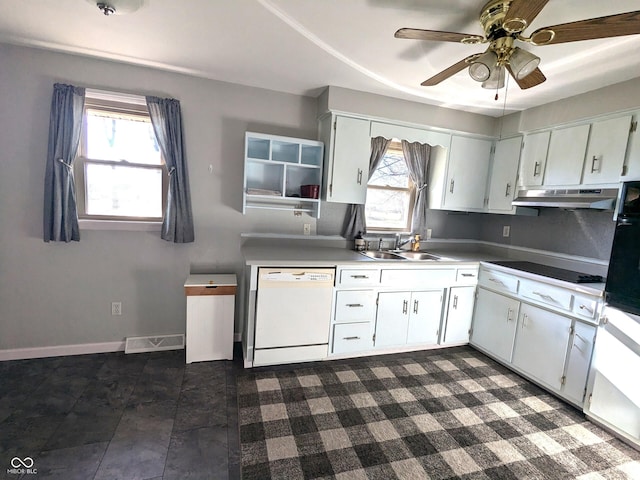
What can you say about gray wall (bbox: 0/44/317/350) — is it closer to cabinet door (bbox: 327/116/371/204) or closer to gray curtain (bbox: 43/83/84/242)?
gray curtain (bbox: 43/83/84/242)

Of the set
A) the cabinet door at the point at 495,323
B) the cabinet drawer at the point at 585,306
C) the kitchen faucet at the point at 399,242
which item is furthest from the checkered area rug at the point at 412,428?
the kitchen faucet at the point at 399,242

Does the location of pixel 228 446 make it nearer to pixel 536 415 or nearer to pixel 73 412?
pixel 73 412

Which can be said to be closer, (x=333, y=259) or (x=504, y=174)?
(x=333, y=259)

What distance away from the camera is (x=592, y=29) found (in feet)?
4.27

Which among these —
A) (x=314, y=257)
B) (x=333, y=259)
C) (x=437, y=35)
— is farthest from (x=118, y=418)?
(x=437, y=35)

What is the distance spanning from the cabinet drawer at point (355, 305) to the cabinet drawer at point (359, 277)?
3.3 inches

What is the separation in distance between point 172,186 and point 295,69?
1422mm

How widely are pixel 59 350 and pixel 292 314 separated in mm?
2009

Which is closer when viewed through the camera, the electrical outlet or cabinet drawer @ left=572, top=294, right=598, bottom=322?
cabinet drawer @ left=572, top=294, right=598, bottom=322

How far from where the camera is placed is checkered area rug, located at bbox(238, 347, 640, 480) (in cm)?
168

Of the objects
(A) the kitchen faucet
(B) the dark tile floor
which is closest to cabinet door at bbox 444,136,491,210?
(A) the kitchen faucet

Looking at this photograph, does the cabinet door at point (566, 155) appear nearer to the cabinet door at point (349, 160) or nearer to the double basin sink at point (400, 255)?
the double basin sink at point (400, 255)

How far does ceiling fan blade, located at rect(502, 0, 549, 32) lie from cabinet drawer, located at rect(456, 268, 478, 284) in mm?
2145

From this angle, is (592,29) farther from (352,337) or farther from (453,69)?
(352,337)
